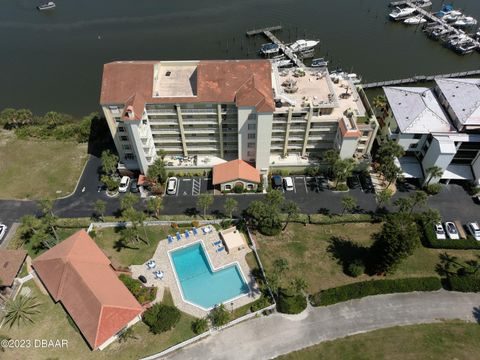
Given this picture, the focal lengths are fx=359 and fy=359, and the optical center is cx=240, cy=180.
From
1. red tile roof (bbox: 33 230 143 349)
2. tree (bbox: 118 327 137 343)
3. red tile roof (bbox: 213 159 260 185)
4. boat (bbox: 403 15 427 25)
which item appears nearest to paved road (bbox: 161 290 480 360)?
tree (bbox: 118 327 137 343)

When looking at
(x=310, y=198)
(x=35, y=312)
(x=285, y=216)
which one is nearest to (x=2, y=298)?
(x=35, y=312)

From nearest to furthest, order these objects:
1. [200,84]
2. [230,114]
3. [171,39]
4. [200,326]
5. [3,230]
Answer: [200,326] < [3,230] < [200,84] < [230,114] < [171,39]

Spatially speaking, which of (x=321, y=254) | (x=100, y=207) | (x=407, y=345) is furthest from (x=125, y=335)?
(x=407, y=345)

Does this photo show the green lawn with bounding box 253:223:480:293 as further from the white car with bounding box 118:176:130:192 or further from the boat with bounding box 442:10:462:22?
the boat with bounding box 442:10:462:22

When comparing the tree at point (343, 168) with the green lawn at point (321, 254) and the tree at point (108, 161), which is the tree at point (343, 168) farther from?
the tree at point (108, 161)

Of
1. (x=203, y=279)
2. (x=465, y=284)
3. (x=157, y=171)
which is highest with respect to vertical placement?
(x=157, y=171)

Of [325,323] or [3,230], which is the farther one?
[3,230]

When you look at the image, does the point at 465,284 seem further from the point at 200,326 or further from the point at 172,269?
the point at 172,269

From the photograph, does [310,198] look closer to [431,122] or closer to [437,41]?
[431,122]

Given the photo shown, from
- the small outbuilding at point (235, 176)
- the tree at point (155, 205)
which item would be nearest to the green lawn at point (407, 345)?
the small outbuilding at point (235, 176)
